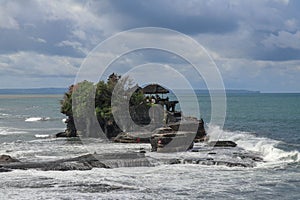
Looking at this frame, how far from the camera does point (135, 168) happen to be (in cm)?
3938

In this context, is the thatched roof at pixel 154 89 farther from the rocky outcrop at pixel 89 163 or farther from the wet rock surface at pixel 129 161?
the rocky outcrop at pixel 89 163

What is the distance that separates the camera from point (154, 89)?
68.0m

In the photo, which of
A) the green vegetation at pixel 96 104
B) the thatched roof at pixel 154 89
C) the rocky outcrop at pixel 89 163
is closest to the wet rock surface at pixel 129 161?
the rocky outcrop at pixel 89 163

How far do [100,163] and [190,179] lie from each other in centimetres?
925

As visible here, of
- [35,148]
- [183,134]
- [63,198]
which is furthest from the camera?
[35,148]

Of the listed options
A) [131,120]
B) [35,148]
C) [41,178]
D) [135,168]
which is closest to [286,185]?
[135,168]

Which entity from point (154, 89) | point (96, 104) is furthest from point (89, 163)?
Result: point (96, 104)

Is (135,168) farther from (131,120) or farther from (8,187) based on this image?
(131,120)

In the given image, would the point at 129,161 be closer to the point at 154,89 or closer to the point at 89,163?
the point at 89,163

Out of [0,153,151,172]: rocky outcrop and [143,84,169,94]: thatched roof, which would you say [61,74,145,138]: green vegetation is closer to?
[143,84,169,94]: thatched roof

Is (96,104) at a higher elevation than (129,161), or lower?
higher

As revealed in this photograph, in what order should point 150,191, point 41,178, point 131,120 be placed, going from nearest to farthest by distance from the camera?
point 150,191, point 41,178, point 131,120

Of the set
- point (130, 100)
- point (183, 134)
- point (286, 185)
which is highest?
point (130, 100)

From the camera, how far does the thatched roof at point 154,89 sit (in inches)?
2655
